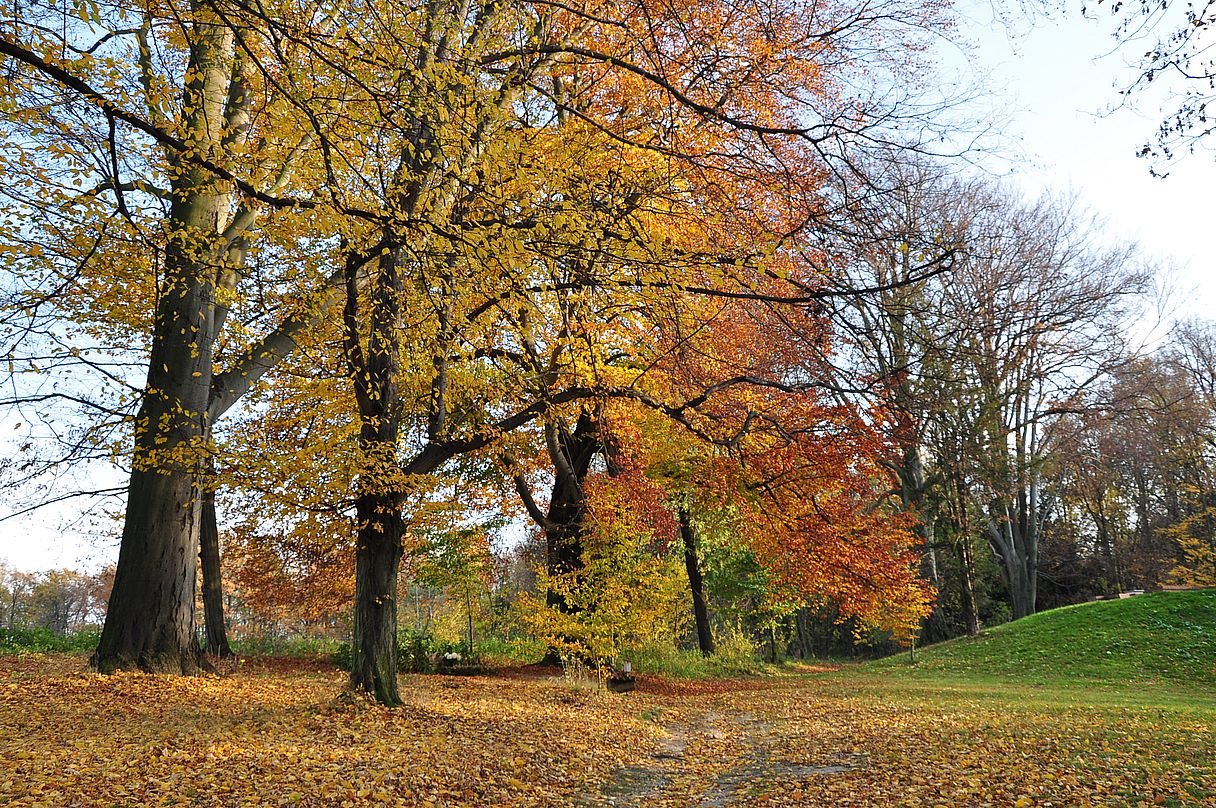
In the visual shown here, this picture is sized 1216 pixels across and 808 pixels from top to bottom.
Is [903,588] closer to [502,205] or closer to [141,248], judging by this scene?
[502,205]

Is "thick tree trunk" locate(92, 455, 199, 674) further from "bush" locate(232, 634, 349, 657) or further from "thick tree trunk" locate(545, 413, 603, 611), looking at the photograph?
"bush" locate(232, 634, 349, 657)

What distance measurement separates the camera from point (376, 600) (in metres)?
8.42

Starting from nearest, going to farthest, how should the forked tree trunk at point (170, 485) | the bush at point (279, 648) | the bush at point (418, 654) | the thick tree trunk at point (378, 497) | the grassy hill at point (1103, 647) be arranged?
1. the thick tree trunk at point (378, 497)
2. the forked tree trunk at point (170, 485)
3. the grassy hill at point (1103, 647)
4. the bush at point (418, 654)
5. the bush at point (279, 648)

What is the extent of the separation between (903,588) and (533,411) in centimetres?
882

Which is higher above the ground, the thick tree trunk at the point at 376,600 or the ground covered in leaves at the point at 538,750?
the thick tree trunk at the point at 376,600

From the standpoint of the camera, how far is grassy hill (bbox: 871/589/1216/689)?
14805 mm

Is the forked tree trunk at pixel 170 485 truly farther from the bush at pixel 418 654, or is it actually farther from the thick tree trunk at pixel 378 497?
the bush at pixel 418 654

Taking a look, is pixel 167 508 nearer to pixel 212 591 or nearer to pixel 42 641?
pixel 212 591

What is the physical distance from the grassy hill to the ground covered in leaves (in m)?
4.97

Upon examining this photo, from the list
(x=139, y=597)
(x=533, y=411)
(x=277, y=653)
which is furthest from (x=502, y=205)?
(x=277, y=653)

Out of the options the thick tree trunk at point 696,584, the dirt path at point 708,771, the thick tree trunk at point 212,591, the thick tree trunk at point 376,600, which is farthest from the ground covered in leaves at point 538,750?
the thick tree trunk at point 696,584

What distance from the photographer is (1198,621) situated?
54.5 feet

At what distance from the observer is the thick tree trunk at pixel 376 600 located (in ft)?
27.1

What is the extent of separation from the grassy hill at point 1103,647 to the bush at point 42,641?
1945cm
